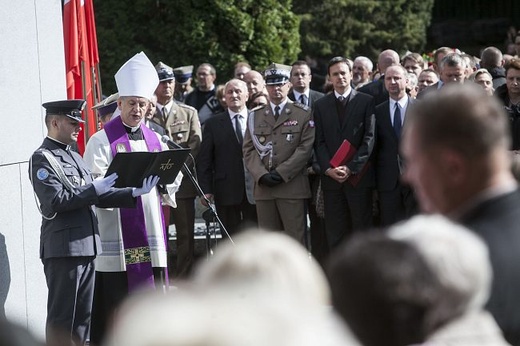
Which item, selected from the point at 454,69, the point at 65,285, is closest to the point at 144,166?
the point at 65,285

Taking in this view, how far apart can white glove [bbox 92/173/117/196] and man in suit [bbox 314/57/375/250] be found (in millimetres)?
3194

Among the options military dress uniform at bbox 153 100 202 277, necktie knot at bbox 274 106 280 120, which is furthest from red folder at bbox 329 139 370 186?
military dress uniform at bbox 153 100 202 277

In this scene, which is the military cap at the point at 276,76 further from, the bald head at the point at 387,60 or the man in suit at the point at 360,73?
the man in suit at the point at 360,73

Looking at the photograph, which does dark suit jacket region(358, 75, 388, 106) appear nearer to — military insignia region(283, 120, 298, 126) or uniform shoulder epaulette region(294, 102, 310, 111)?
uniform shoulder epaulette region(294, 102, 310, 111)

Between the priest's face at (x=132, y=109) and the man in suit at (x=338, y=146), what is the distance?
2.56m

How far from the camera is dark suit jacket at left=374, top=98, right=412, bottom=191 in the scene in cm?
991

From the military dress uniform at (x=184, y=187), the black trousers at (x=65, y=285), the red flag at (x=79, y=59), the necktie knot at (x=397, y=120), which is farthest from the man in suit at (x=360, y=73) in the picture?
the black trousers at (x=65, y=285)

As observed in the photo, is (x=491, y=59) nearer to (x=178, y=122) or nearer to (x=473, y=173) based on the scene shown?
(x=178, y=122)

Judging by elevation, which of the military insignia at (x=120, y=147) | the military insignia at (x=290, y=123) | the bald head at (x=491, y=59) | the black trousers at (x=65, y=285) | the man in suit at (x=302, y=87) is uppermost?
the bald head at (x=491, y=59)

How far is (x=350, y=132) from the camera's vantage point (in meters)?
10.0

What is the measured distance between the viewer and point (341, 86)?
10242 millimetres

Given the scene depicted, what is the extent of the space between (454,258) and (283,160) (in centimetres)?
796

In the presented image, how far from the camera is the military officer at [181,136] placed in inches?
428

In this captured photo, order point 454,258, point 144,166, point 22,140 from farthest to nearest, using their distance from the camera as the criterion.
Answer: point 22,140 < point 144,166 < point 454,258
